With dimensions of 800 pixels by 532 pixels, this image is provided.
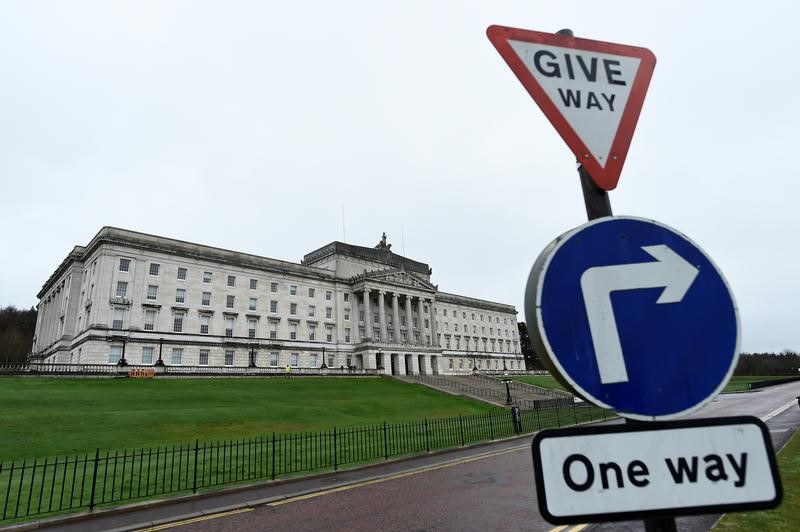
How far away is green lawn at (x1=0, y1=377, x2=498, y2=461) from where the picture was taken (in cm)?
2101

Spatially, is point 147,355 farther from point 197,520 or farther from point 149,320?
point 197,520

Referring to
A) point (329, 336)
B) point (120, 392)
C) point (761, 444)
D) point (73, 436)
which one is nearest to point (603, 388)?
point (761, 444)

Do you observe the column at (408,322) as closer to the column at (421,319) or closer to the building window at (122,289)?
the column at (421,319)

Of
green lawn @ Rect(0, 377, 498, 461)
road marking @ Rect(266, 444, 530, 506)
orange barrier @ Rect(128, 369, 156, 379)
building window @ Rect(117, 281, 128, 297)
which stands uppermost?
building window @ Rect(117, 281, 128, 297)

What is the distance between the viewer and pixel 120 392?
32.5 meters

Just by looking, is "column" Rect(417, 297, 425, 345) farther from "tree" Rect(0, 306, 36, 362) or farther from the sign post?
the sign post

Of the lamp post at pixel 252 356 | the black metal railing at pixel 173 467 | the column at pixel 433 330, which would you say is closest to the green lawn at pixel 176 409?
the black metal railing at pixel 173 467

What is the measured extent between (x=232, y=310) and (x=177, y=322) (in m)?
7.36

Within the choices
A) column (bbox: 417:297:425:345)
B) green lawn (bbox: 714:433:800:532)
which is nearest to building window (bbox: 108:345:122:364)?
column (bbox: 417:297:425:345)

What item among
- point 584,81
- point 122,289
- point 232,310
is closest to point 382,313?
point 232,310

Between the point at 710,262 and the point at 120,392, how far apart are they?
38.9 meters

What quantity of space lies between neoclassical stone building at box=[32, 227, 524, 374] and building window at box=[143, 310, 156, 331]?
110 millimetres

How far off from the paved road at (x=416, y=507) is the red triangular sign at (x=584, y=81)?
27.2 feet

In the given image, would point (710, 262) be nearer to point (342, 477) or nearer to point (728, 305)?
point (728, 305)
